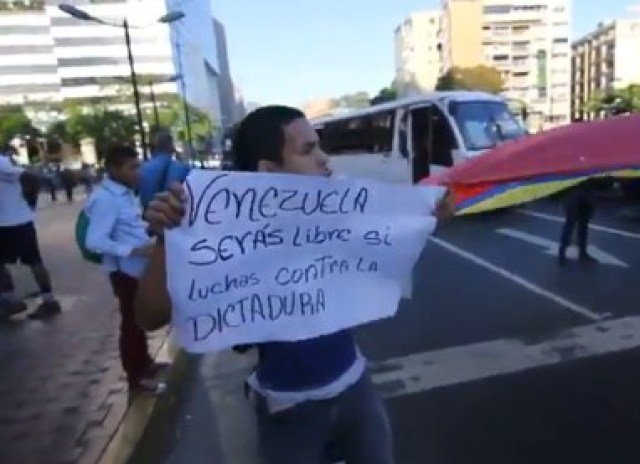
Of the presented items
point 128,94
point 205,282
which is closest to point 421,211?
point 205,282

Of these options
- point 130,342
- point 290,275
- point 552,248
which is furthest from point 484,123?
point 290,275

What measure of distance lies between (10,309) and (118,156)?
11.5 feet

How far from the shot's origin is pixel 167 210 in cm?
192

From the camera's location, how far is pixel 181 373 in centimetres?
528

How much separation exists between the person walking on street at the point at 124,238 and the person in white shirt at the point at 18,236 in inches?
105

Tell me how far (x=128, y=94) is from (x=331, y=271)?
261ft

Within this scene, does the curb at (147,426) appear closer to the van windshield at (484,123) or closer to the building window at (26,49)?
the van windshield at (484,123)

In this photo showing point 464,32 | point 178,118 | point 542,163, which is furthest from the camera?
point 464,32

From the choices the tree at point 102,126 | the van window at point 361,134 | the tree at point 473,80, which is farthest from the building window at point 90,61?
→ the van window at point 361,134

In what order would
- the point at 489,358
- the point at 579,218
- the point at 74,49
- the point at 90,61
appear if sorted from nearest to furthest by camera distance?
the point at 489,358 → the point at 579,218 → the point at 74,49 → the point at 90,61

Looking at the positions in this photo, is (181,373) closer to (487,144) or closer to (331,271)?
(331,271)

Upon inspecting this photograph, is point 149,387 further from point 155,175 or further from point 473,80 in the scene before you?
point 473,80

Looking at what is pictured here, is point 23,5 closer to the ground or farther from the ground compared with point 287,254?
farther from the ground

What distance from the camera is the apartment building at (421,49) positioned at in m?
122
